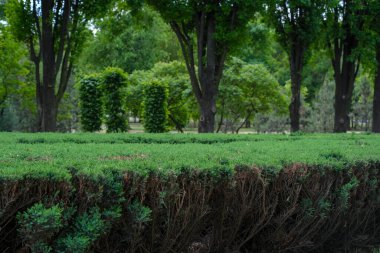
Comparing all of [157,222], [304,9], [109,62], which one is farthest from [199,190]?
[109,62]

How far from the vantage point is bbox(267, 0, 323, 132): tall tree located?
1429 centimetres

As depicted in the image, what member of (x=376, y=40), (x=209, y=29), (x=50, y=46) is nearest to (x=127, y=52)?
(x=376, y=40)

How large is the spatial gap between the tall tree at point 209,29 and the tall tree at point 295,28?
1.46 metres

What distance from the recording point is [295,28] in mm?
14844

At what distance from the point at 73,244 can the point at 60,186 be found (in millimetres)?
416

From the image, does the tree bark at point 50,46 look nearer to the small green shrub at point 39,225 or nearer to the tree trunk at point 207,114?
the tree trunk at point 207,114

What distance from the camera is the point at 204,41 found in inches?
550

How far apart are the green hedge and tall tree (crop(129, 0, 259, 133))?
793 cm

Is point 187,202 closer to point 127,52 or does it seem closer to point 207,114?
point 207,114

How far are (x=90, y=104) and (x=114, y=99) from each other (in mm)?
1052

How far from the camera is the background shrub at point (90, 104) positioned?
18641mm

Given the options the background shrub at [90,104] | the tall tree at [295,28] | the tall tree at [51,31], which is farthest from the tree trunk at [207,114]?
the background shrub at [90,104]

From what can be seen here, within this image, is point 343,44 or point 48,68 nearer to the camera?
point 48,68

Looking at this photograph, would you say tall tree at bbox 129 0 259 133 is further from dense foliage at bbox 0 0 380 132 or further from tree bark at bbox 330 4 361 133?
tree bark at bbox 330 4 361 133
